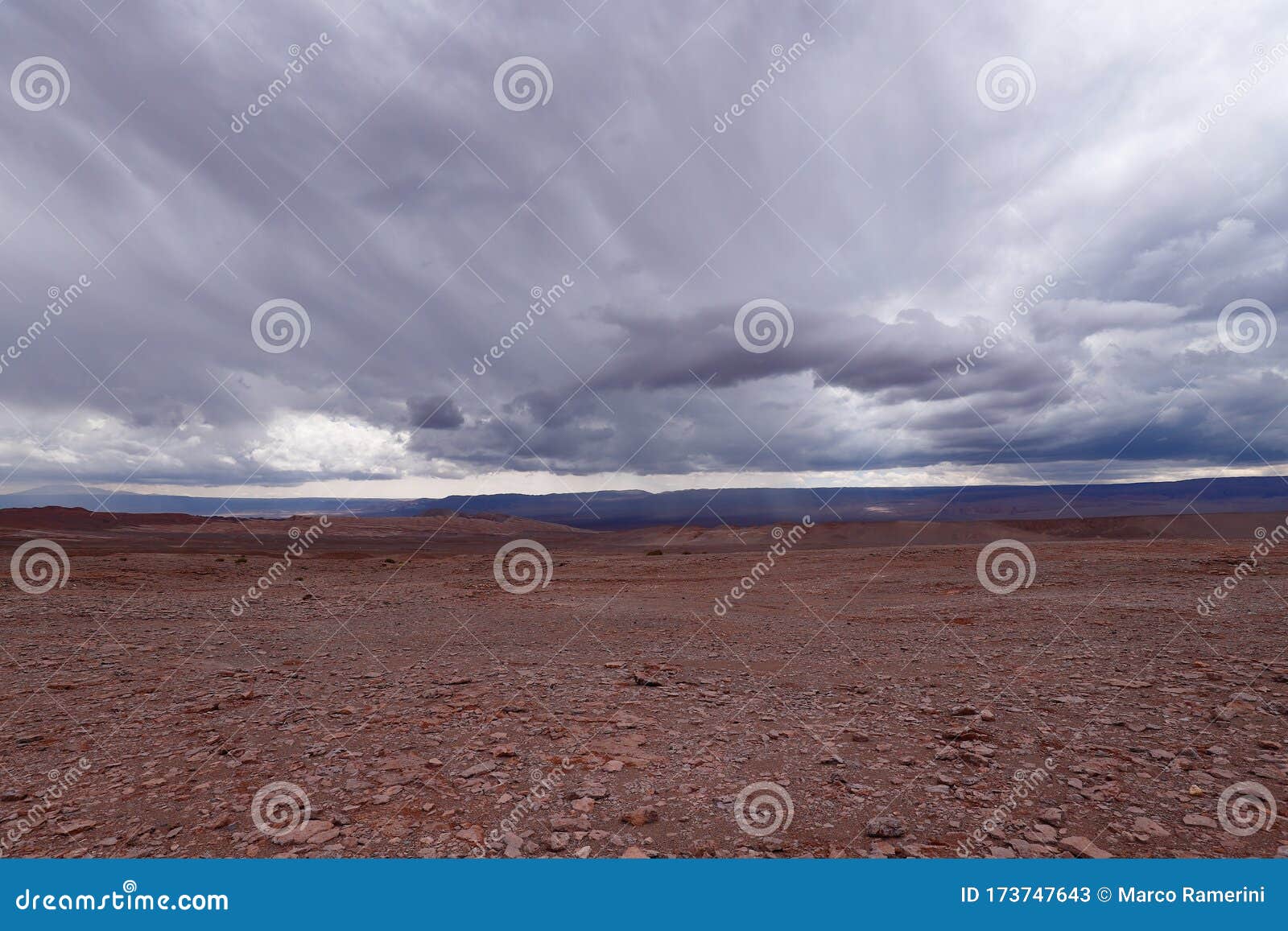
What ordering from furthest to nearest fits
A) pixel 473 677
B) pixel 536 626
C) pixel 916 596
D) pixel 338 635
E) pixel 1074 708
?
1. pixel 916 596
2. pixel 536 626
3. pixel 338 635
4. pixel 473 677
5. pixel 1074 708

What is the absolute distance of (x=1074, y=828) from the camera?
217 inches

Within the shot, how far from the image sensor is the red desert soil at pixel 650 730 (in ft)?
18.7

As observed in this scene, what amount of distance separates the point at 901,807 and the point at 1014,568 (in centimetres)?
2547

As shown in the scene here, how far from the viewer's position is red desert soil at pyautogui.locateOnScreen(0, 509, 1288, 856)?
5688mm

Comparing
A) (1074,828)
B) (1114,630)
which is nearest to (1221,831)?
(1074,828)

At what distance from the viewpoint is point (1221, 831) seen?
17.6ft

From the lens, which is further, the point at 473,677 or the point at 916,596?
the point at 916,596

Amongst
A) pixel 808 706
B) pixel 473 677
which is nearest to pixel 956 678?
pixel 808 706

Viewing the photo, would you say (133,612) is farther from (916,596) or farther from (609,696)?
(916,596)

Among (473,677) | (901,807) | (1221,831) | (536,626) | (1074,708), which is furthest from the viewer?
(536,626)

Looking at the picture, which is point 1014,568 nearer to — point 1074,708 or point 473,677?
point 1074,708

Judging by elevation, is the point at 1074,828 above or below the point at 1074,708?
below

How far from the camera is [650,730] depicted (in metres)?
8.39

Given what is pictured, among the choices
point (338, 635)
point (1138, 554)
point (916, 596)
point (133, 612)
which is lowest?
point (338, 635)
